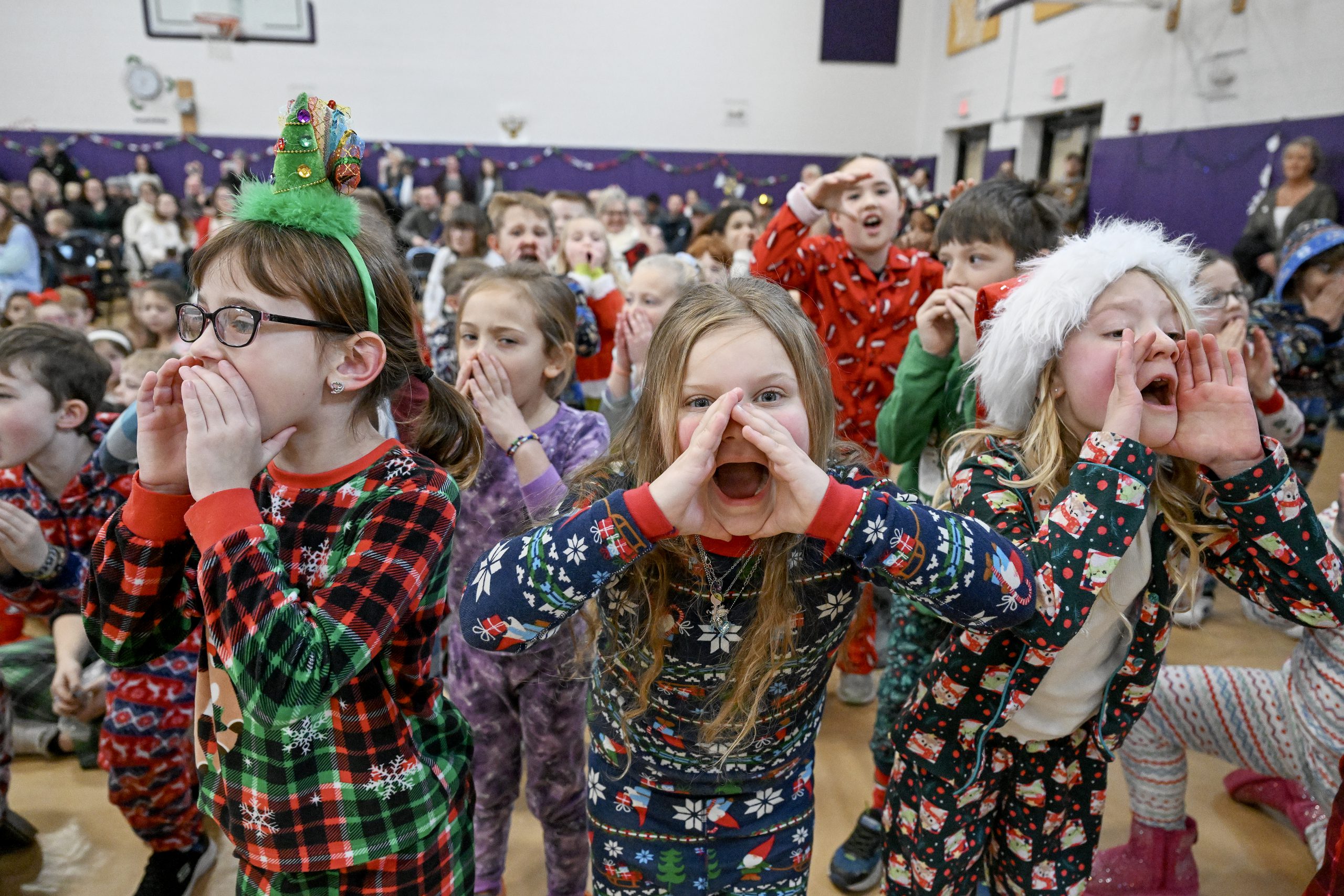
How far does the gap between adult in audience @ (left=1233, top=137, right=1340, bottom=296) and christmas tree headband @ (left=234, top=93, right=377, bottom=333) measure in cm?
628

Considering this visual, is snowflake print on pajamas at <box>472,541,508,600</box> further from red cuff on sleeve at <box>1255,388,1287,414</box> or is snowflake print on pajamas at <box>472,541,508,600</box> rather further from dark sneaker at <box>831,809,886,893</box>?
red cuff on sleeve at <box>1255,388,1287,414</box>

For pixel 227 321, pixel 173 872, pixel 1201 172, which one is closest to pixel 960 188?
pixel 227 321

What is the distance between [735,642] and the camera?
3.86ft

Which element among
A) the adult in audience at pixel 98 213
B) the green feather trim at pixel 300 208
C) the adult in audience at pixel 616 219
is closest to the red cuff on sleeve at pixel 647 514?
the green feather trim at pixel 300 208

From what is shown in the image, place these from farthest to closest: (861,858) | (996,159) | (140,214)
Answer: (996,159), (140,214), (861,858)

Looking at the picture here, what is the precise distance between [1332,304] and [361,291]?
11.0 feet

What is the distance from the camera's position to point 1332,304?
9.82ft

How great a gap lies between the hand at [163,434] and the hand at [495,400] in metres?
0.59

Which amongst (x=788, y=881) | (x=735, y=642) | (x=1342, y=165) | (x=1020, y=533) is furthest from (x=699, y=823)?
(x=1342, y=165)

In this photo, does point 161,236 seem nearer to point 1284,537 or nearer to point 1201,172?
point 1201,172

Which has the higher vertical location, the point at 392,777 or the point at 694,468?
the point at 694,468

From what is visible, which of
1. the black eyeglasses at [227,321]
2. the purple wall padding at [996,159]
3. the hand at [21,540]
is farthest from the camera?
the purple wall padding at [996,159]

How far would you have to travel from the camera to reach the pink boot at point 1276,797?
6.82 ft

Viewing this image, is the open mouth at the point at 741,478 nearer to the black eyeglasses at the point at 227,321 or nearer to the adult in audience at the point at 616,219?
the black eyeglasses at the point at 227,321
